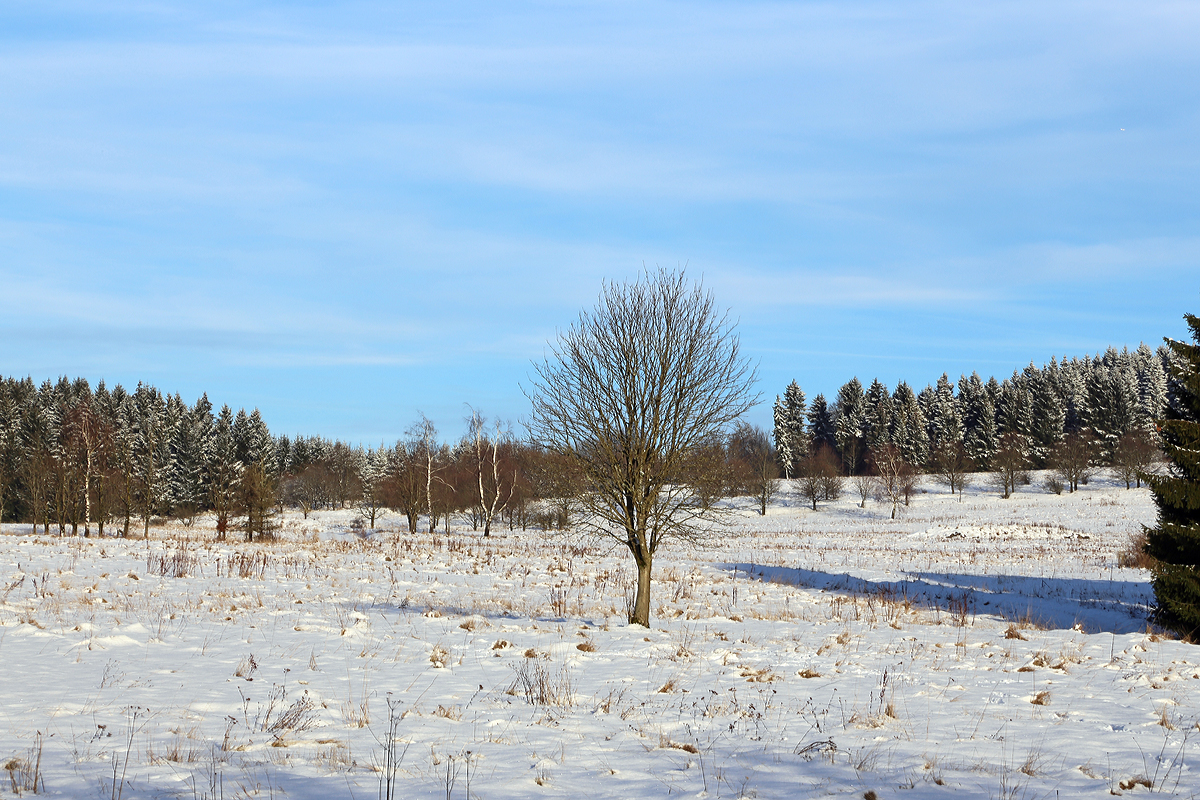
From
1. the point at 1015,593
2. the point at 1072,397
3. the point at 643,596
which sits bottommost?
the point at 1015,593

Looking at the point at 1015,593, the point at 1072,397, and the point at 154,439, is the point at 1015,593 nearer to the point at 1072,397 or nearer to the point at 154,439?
the point at 154,439

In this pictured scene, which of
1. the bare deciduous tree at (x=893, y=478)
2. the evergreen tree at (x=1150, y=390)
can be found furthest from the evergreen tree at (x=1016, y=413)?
the bare deciduous tree at (x=893, y=478)

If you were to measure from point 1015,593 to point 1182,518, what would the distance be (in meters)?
7.78

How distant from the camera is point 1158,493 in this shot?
1708cm

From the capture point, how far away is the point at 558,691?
9125mm

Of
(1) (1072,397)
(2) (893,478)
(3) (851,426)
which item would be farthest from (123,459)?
(1) (1072,397)

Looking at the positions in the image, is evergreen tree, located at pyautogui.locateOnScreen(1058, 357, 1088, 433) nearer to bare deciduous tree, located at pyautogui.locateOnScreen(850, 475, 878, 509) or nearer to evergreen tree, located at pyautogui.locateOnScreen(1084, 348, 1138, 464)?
evergreen tree, located at pyautogui.locateOnScreen(1084, 348, 1138, 464)

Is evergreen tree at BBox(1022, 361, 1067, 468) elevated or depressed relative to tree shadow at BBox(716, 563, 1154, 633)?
elevated

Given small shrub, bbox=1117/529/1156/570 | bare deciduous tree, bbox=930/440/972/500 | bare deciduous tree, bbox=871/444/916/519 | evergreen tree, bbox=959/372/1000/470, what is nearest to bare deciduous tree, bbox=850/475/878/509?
bare deciduous tree, bbox=871/444/916/519

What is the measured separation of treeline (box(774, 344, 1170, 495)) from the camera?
3529 inches

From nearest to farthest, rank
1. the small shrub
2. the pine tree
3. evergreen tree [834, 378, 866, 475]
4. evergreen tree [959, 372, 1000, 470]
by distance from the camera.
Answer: the pine tree → the small shrub → evergreen tree [959, 372, 1000, 470] → evergreen tree [834, 378, 866, 475]

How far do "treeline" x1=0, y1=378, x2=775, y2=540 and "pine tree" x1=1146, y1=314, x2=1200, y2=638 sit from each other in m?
9.13

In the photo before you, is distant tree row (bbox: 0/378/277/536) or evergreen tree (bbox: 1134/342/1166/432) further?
evergreen tree (bbox: 1134/342/1166/432)

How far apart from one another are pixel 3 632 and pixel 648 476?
33.5ft
